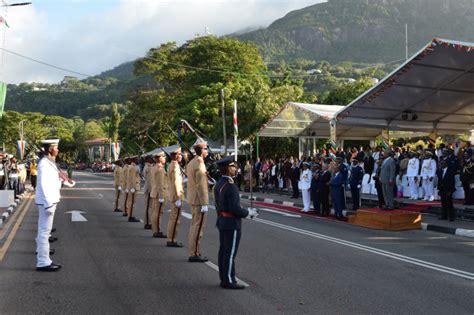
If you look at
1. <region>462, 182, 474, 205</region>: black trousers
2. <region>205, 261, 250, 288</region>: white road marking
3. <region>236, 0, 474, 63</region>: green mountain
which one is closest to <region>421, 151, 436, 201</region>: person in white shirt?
<region>462, 182, 474, 205</region>: black trousers

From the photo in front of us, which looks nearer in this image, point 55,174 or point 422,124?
point 55,174

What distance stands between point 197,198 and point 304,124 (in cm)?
1838

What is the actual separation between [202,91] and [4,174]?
68.9ft

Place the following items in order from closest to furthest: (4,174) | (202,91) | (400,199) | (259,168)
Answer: (400,199)
(4,174)
(259,168)
(202,91)

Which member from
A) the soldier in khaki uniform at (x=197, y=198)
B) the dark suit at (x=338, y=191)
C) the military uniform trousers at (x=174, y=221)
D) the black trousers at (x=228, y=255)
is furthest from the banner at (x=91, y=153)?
the black trousers at (x=228, y=255)

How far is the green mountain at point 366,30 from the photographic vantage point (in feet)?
428

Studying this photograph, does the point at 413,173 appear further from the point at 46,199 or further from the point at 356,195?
the point at 46,199

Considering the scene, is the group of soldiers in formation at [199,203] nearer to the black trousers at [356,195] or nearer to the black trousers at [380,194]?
the black trousers at [356,195]

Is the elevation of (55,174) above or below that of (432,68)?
below

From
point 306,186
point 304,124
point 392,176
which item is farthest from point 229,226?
point 304,124

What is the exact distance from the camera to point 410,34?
135 m

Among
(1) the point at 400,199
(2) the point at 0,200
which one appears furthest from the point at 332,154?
(2) the point at 0,200

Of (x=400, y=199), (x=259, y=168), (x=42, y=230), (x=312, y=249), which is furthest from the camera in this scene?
(x=259, y=168)

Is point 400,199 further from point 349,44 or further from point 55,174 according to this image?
point 349,44
